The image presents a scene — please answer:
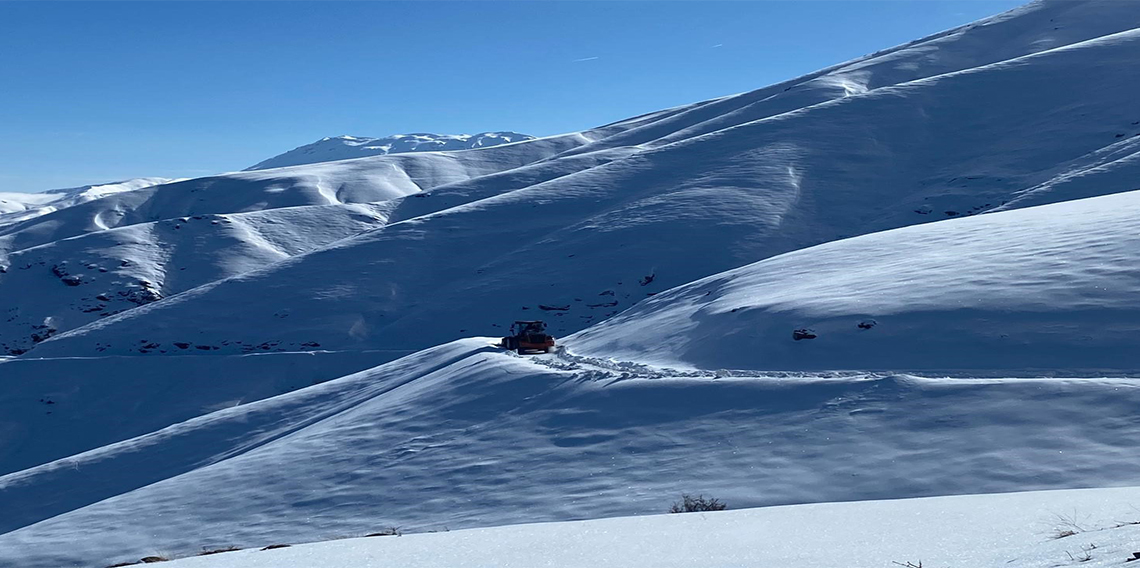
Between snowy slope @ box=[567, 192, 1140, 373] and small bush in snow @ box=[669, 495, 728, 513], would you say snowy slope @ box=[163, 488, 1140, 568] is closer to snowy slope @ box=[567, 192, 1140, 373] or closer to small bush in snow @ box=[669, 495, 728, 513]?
small bush in snow @ box=[669, 495, 728, 513]

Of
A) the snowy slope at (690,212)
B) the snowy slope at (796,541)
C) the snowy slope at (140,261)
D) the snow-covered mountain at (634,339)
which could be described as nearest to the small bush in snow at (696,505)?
the snow-covered mountain at (634,339)

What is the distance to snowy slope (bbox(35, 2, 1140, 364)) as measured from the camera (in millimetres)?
47062

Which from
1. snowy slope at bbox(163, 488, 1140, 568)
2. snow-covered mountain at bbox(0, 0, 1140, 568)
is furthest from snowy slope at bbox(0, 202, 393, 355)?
snowy slope at bbox(163, 488, 1140, 568)

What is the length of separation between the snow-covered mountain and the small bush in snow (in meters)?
0.43

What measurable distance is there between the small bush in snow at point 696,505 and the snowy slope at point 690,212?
31.8m

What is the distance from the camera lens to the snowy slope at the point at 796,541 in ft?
19.1

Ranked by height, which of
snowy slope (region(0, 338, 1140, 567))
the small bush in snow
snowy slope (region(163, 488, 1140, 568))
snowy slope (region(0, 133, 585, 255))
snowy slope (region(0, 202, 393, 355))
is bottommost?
snowy slope (region(0, 338, 1140, 567))

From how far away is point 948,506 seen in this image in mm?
7422

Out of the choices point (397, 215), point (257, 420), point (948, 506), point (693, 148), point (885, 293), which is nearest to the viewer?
point (948, 506)

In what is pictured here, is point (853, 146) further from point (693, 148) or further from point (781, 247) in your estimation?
point (781, 247)

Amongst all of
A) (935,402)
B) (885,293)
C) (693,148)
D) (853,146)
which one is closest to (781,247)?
(853,146)

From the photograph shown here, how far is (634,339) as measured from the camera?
26422mm

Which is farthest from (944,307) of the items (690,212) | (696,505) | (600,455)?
(690,212)

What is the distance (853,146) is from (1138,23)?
138ft
